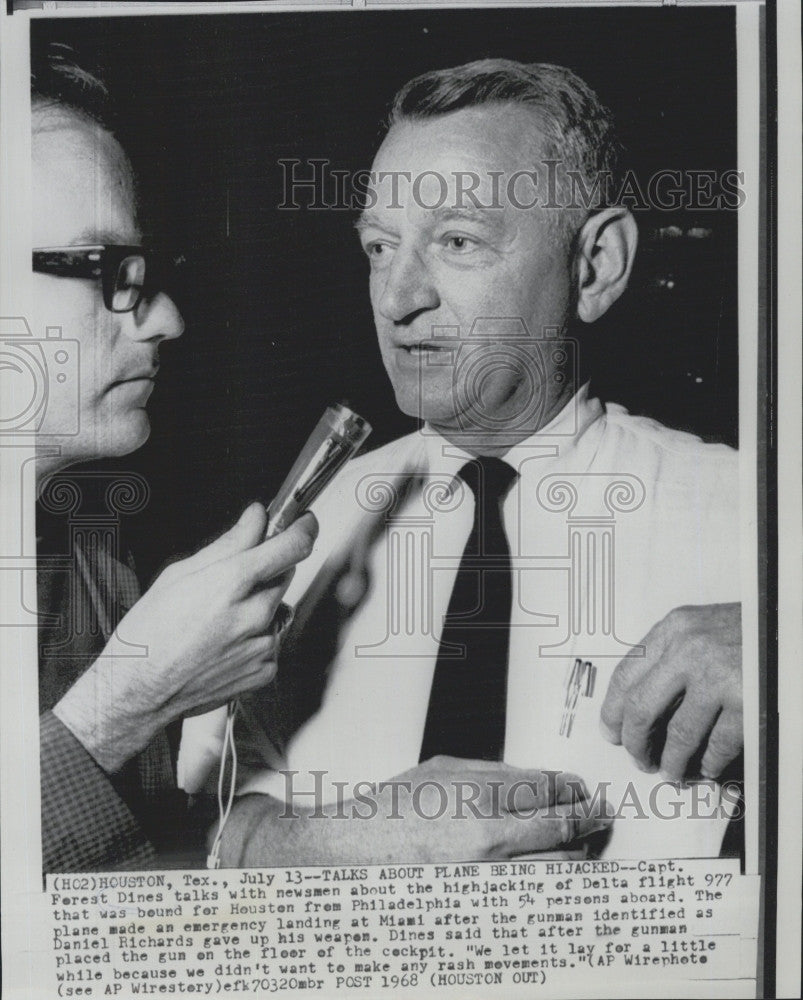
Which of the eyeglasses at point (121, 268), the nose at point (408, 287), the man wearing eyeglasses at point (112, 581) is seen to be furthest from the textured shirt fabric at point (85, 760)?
the nose at point (408, 287)

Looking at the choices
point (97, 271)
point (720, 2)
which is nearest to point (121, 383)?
point (97, 271)

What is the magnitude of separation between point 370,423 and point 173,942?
51cm

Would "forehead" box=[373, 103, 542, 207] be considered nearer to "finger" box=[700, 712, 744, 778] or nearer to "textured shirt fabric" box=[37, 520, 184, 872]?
Result: "textured shirt fabric" box=[37, 520, 184, 872]

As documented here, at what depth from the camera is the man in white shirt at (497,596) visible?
3.00 feet

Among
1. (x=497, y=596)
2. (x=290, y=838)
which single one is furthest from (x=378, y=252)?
(x=290, y=838)

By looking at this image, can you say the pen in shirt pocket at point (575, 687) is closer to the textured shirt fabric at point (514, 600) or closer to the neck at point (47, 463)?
the textured shirt fabric at point (514, 600)

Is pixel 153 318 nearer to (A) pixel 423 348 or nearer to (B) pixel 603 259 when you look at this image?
(A) pixel 423 348

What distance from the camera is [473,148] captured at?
91cm

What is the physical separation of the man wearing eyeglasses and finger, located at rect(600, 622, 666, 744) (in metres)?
0.31

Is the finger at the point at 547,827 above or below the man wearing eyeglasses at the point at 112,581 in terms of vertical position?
below

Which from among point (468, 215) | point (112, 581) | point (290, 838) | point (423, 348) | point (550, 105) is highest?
point (550, 105)

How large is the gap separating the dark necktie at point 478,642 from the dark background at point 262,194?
0.11 m

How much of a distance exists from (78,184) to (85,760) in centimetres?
52

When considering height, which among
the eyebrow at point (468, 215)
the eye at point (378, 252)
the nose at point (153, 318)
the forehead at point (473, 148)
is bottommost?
the nose at point (153, 318)
